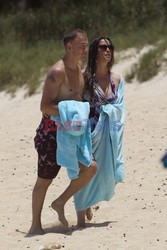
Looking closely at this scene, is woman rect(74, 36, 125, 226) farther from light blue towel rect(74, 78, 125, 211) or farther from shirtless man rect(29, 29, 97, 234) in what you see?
shirtless man rect(29, 29, 97, 234)

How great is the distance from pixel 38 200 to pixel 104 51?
127cm

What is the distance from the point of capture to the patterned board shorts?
6.12 meters

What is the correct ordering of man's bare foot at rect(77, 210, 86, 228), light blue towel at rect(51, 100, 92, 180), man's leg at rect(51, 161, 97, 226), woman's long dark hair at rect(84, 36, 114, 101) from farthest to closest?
man's bare foot at rect(77, 210, 86, 228) < woman's long dark hair at rect(84, 36, 114, 101) < man's leg at rect(51, 161, 97, 226) < light blue towel at rect(51, 100, 92, 180)

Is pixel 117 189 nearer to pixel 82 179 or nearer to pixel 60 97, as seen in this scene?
pixel 82 179

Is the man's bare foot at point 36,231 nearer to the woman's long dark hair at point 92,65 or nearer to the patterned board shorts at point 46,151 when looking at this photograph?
the patterned board shorts at point 46,151

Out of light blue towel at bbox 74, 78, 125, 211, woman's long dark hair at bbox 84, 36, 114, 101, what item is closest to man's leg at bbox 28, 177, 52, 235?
light blue towel at bbox 74, 78, 125, 211

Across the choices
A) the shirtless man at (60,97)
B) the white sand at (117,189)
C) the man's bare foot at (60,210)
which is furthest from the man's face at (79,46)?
the white sand at (117,189)

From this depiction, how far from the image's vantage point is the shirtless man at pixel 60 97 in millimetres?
6031

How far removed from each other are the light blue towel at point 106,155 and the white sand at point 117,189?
249 millimetres

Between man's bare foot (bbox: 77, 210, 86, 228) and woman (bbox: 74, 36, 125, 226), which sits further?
man's bare foot (bbox: 77, 210, 86, 228)

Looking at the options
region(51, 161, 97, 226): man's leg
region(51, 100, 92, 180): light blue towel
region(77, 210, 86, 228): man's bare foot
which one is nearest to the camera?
region(51, 100, 92, 180): light blue towel

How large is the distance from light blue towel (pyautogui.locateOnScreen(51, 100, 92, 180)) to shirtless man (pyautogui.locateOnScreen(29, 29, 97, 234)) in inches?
2.8

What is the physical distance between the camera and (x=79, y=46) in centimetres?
606

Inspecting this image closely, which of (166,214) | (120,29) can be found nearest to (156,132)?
(166,214)
